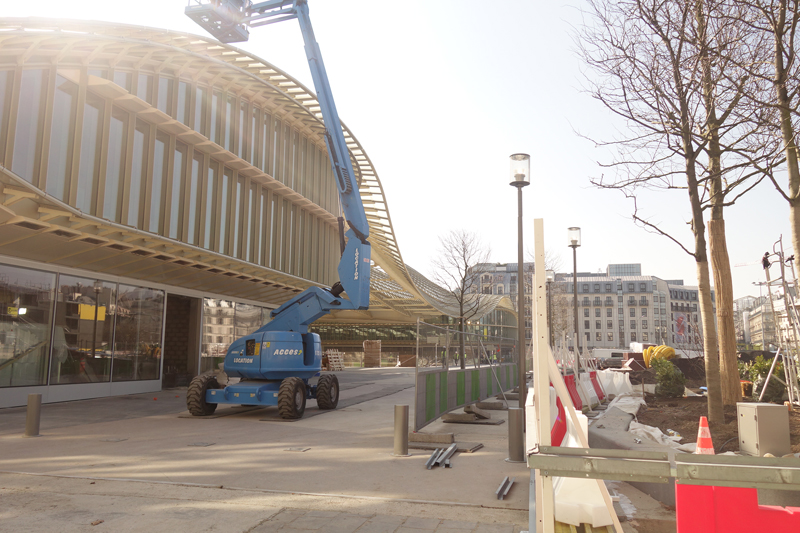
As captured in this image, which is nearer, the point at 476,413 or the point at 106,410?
the point at 476,413

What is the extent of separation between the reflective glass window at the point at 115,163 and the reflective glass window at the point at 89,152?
382 mm

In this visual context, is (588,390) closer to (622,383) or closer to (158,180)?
(622,383)

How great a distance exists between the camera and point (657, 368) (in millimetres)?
14258

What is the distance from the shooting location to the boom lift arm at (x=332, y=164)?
14031mm

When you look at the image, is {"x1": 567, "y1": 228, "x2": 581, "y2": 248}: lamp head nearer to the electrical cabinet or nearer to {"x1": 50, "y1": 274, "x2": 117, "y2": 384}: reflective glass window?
the electrical cabinet

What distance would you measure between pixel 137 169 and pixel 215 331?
824cm

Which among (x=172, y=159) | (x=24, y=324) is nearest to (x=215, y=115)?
(x=172, y=159)

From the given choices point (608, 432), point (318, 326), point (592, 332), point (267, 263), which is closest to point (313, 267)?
point (267, 263)

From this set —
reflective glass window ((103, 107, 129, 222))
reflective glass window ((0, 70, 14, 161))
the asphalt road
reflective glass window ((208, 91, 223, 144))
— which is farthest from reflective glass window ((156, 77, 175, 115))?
the asphalt road

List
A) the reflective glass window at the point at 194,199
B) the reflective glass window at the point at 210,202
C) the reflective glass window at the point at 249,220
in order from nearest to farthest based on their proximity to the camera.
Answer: the reflective glass window at the point at 194,199, the reflective glass window at the point at 210,202, the reflective glass window at the point at 249,220

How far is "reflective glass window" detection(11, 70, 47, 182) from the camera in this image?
13.0 m

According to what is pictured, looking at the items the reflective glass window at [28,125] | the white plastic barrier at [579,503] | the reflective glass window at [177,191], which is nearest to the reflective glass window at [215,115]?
the reflective glass window at [177,191]

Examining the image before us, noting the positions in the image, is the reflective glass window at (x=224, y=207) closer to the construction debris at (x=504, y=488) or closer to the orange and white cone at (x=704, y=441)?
the construction debris at (x=504, y=488)

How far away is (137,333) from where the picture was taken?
727 inches
